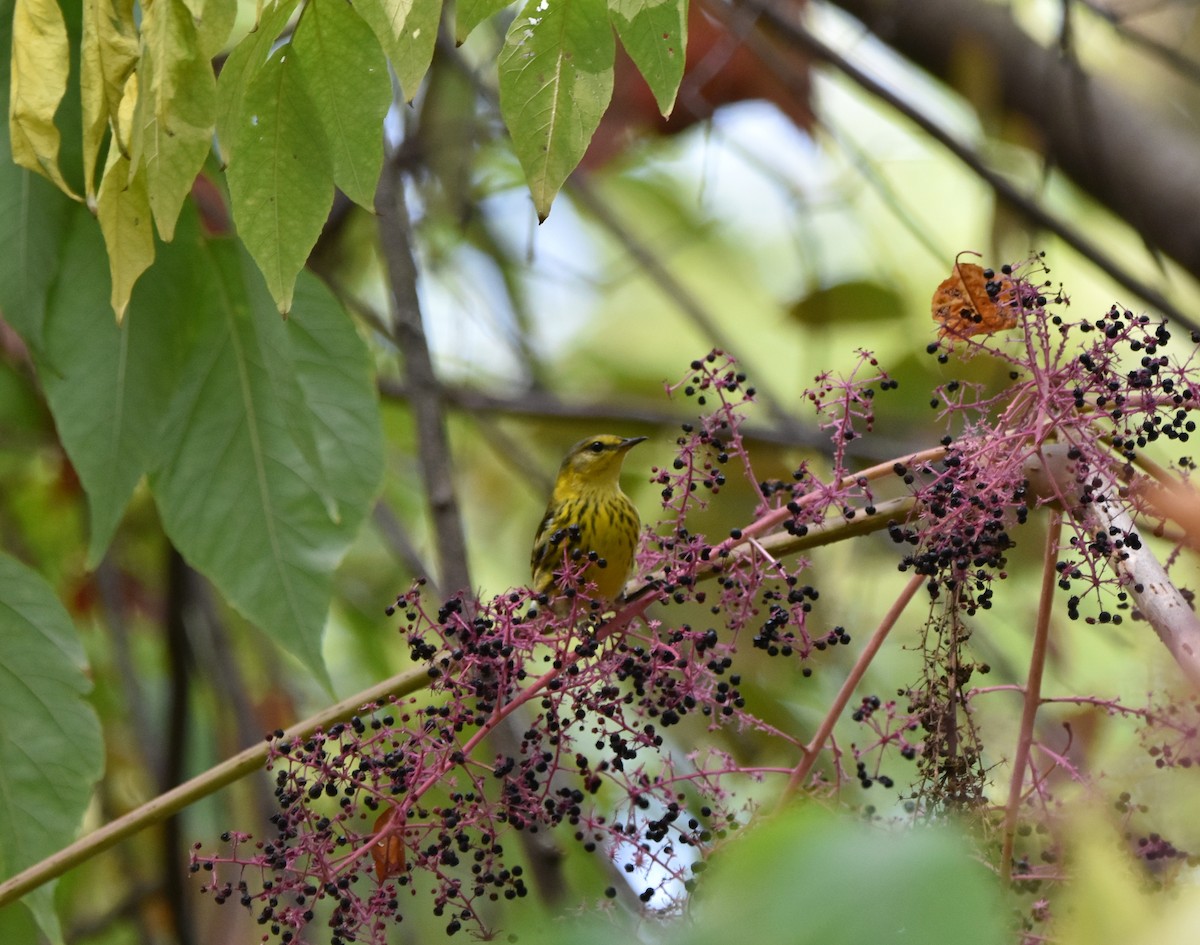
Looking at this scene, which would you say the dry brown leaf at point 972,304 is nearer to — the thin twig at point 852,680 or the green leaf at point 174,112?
the thin twig at point 852,680

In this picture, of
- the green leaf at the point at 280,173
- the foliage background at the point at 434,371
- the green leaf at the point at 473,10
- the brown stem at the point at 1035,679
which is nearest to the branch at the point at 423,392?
the foliage background at the point at 434,371

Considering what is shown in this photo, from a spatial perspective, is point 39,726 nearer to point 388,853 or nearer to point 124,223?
point 388,853

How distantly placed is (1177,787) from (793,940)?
1162 millimetres

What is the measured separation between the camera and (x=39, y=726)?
8.42 ft

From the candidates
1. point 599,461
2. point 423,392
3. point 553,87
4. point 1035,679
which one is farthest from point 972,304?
point 599,461

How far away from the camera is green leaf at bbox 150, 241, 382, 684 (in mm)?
2598

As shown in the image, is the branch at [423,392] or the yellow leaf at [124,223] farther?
the branch at [423,392]

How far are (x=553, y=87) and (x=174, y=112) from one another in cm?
50

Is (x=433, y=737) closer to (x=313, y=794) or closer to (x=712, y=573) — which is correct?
(x=313, y=794)

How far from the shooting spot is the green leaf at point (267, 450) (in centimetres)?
260

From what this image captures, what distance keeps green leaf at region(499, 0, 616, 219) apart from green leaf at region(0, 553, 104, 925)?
120cm

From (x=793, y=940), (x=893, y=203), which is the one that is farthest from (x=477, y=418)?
(x=793, y=940)

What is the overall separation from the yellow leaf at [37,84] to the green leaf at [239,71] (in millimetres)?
211

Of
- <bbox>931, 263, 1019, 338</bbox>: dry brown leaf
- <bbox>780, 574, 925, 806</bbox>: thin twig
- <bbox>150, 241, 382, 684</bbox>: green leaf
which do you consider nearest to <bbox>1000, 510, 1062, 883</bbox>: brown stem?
<bbox>780, 574, 925, 806</bbox>: thin twig
